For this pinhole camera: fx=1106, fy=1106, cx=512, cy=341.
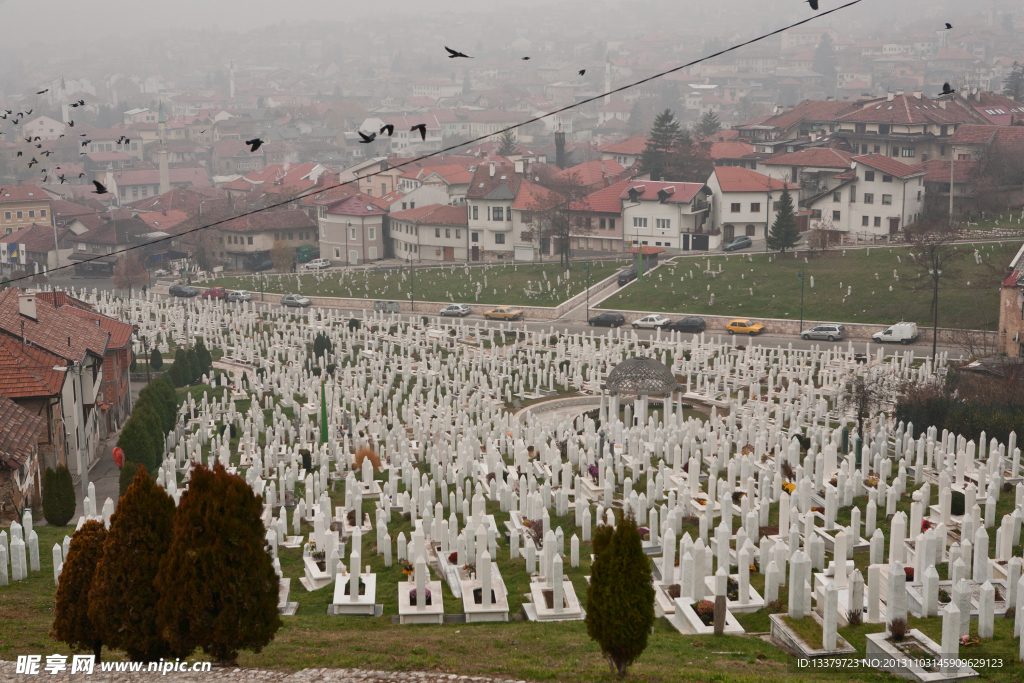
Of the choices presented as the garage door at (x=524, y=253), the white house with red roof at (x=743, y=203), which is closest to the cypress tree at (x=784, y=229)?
the white house with red roof at (x=743, y=203)

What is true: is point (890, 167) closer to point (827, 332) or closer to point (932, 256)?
point (932, 256)

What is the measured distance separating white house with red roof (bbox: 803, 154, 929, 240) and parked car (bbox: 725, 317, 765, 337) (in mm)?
17223

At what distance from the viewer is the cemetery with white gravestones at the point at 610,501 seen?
14242 mm

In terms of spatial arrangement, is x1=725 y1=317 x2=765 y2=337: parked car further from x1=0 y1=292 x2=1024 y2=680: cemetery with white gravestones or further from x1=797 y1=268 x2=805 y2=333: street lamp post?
x1=0 y1=292 x2=1024 y2=680: cemetery with white gravestones

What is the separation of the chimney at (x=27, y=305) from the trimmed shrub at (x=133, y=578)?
19884 millimetres

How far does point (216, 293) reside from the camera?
62.9 metres

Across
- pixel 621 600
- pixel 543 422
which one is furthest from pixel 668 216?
pixel 621 600

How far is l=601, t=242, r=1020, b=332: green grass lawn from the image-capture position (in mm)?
46656

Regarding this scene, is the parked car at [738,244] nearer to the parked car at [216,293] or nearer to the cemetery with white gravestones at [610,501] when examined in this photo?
the cemetery with white gravestones at [610,501]

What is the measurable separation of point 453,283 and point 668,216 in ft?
44.9

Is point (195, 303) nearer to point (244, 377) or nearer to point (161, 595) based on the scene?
point (244, 377)

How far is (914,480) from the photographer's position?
22812 millimetres

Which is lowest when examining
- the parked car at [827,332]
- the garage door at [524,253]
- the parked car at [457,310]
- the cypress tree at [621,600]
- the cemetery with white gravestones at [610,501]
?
the cemetery with white gravestones at [610,501]

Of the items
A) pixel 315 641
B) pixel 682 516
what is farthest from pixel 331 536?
pixel 682 516
